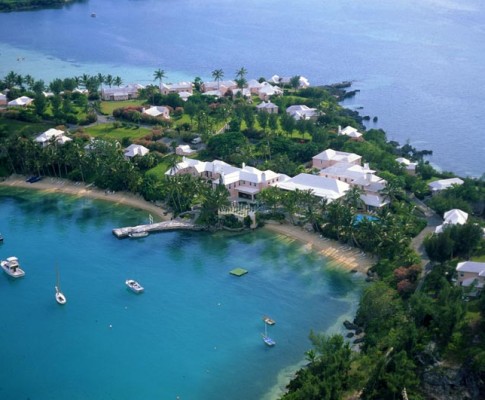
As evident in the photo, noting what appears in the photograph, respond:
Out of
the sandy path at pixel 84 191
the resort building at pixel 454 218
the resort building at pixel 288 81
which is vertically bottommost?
the sandy path at pixel 84 191

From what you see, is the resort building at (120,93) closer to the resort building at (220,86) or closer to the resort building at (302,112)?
the resort building at (220,86)

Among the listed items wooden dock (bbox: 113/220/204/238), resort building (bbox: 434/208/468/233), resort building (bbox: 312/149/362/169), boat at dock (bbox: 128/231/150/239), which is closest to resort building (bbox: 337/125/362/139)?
resort building (bbox: 312/149/362/169)

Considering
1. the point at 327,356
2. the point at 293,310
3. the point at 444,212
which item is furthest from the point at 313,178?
the point at 327,356

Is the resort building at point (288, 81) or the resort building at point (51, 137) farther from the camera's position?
the resort building at point (288, 81)

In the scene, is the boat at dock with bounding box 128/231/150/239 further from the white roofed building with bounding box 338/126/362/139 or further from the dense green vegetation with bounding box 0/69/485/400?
the white roofed building with bounding box 338/126/362/139

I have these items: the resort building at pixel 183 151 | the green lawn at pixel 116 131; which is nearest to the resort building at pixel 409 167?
the resort building at pixel 183 151

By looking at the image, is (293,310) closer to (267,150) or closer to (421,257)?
(421,257)

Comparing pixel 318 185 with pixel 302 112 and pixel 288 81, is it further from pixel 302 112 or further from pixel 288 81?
pixel 288 81
